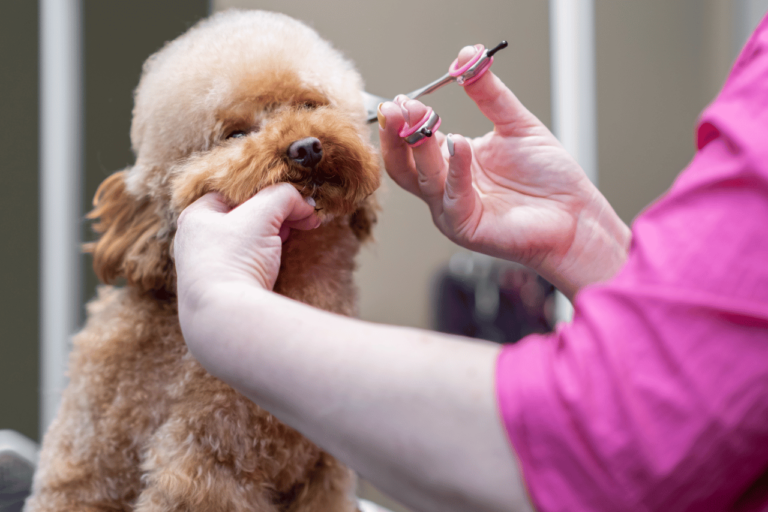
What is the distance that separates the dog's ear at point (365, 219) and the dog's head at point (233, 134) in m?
0.01

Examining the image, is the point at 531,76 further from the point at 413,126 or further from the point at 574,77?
the point at 413,126

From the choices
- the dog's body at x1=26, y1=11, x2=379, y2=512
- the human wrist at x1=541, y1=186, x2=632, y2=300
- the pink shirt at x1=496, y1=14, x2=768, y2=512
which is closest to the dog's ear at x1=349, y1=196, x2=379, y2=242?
the dog's body at x1=26, y1=11, x2=379, y2=512

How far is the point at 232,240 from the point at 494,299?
74 centimetres

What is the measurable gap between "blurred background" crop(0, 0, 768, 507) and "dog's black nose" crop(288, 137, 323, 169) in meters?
0.18

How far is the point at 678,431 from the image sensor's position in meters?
0.24

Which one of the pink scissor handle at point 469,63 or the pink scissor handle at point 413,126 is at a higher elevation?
the pink scissor handle at point 469,63

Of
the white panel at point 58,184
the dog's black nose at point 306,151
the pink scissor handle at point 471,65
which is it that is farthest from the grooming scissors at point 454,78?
the white panel at point 58,184

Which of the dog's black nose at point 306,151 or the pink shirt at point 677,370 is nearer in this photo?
the pink shirt at point 677,370

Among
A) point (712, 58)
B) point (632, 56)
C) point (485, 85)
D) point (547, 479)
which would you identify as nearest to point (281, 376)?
point (547, 479)

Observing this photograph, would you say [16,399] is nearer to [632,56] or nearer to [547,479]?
[547,479]

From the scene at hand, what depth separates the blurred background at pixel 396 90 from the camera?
75 centimetres

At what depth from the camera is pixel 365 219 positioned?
0.58 metres

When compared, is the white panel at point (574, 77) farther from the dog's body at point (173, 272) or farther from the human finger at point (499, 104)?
the dog's body at point (173, 272)

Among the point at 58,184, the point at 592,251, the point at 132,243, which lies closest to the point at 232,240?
the point at 132,243
